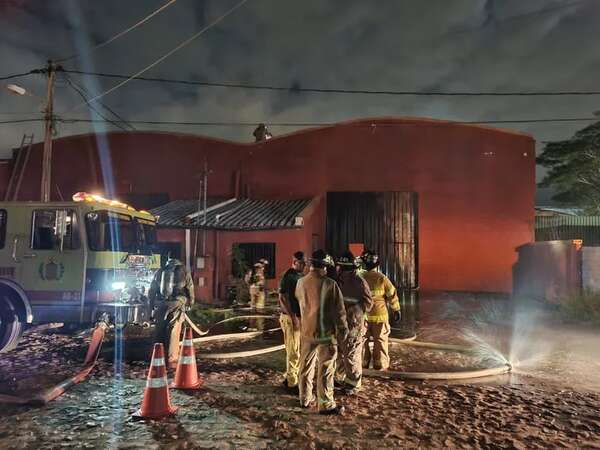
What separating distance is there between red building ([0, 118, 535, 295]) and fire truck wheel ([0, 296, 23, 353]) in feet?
33.8

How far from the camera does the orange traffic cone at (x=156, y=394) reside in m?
4.45

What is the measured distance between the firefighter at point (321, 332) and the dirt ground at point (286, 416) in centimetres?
23

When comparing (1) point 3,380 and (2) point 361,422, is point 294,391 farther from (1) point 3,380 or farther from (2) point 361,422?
(1) point 3,380

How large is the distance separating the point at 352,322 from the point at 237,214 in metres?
11.6

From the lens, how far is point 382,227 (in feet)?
Answer: 60.4

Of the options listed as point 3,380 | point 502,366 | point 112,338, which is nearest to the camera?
point 3,380

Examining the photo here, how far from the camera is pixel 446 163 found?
1811cm

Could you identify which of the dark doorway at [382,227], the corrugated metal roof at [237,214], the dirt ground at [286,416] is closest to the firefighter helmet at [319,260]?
the dirt ground at [286,416]

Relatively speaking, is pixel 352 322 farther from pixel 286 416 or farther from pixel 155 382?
pixel 155 382

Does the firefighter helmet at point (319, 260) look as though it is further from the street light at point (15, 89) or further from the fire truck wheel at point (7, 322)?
the street light at point (15, 89)

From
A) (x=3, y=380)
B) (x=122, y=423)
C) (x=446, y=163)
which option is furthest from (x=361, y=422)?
(x=446, y=163)

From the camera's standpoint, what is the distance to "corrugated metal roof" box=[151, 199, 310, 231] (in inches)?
589

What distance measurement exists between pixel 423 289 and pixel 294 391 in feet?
44.8

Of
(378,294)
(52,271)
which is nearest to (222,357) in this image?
(378,294)
